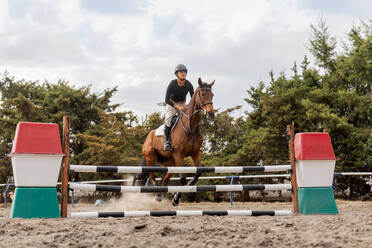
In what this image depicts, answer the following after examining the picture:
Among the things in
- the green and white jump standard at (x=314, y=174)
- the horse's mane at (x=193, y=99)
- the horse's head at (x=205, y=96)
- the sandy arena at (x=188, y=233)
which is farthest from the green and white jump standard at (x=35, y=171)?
the green and white jump standard at (x=314, y=174)

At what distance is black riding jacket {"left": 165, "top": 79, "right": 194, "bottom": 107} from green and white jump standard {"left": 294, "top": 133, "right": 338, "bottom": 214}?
8.36ft

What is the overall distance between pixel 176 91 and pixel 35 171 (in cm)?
321

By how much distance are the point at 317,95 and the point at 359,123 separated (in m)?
1.66

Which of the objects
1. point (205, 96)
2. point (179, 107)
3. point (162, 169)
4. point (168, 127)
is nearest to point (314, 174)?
point (162, 169)

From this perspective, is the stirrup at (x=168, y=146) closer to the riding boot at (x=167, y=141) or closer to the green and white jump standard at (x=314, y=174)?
the riding boot at (x=167, y=141)

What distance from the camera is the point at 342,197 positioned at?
40.1 ft

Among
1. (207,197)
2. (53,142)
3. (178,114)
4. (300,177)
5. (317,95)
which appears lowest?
(207,197)

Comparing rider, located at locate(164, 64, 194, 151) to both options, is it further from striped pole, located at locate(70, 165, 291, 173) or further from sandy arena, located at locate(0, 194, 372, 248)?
sandy arena, located at locate(0, 194, 372, 248)

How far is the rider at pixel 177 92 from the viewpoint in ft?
22.1

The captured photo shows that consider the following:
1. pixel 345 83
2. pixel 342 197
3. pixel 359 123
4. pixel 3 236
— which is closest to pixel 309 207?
pixel 3 236

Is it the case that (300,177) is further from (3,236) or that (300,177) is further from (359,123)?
(359,123)

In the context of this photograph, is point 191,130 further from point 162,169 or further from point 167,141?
point 162,169

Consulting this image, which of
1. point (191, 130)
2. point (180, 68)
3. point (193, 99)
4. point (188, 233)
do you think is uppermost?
point (180, 68)

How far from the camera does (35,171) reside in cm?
418
